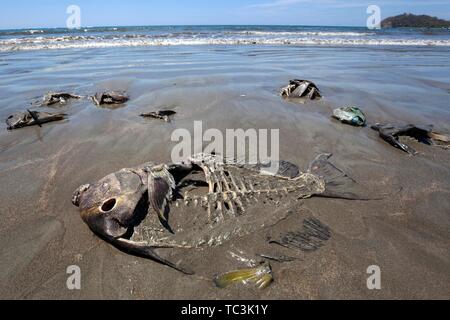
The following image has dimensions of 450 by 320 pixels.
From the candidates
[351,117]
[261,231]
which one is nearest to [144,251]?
[261,231]

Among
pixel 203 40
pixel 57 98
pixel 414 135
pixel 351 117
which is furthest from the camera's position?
pixel 203 40

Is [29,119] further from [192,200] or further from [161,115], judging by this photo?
[192,200]

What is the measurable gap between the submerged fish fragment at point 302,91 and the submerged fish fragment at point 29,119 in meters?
4.81

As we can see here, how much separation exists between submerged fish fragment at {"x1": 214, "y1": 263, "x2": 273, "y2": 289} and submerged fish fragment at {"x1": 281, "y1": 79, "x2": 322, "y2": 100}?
557 cm

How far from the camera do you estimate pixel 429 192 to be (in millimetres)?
3652

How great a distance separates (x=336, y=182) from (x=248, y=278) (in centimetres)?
187

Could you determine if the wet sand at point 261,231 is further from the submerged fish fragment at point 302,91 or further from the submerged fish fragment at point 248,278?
the submerged fish fragment at point 302,91

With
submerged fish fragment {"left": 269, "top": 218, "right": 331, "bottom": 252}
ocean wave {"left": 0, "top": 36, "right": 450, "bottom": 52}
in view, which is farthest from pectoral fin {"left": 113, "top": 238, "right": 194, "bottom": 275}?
ocean wave {"left": 0, "top": 36, "right": 450, "bottom": 52}

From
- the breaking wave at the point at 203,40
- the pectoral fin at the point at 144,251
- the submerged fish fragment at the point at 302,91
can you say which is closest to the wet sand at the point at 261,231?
the pectoral fin at the point at 144,251

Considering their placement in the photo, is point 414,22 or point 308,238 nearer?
point 308,238

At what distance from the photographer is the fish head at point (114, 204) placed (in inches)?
111

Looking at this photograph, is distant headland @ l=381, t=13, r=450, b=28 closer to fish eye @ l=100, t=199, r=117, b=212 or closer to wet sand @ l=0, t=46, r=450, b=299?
wet sand @ l=0, t=46, r=450, b=299

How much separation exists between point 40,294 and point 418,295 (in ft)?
8.96

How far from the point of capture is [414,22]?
186ft
